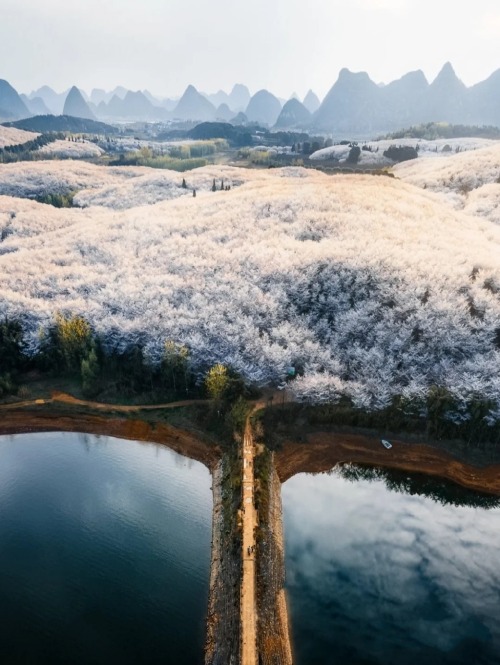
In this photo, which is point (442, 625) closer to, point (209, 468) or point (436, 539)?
point (436, 539)

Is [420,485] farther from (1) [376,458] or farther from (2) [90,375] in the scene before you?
(2) [90,375]

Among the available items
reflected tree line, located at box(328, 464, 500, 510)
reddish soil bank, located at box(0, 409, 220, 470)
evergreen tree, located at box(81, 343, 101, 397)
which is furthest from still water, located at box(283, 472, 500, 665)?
evergreen tree, located at box(81, 343, 101, 397)

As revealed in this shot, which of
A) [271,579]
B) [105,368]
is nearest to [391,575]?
[271,579]

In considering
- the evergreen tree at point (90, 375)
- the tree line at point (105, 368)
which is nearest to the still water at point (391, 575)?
the tree line at point (105, 368)

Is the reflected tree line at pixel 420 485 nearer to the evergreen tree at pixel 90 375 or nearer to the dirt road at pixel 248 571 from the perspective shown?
the dirt road at pixel 248 571

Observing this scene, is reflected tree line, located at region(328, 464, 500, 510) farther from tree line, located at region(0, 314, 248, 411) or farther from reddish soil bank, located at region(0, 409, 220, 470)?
reddish soil bank, located at region(0, 409, 220, 470)

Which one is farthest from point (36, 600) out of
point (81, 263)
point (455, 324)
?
point (81, 263)
